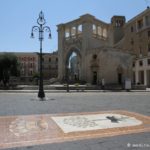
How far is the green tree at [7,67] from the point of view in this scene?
50.9 meters

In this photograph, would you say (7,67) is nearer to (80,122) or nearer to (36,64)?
(80,122)

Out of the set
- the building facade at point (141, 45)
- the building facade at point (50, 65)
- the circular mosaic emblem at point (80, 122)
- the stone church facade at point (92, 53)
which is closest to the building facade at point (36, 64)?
the building facade at point (50, 65)

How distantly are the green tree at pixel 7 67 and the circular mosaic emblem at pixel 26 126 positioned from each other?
43.1 m

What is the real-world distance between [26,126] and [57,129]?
1.06m

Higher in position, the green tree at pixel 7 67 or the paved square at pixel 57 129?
the green tree at pixel 7 67

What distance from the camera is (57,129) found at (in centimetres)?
774

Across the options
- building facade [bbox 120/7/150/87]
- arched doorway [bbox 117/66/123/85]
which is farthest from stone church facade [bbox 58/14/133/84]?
building facade [bbox 120/7/150/87]

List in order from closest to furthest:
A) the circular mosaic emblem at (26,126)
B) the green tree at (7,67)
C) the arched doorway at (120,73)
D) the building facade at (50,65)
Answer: the circular mosaic emblem at (26,126)
the green tree at (7,67)
the arched doorway at (120,73)
the building facade at (50,65)

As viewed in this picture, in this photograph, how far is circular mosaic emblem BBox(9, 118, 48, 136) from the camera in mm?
7385

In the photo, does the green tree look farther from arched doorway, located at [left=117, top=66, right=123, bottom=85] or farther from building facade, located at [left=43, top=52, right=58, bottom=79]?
building facade, located at [left=43, top=52, right=58, bottom=79]

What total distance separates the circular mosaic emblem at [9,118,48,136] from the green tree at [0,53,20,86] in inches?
1696

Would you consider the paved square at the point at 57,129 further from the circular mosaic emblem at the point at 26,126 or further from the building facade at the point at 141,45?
the building facade at the point at 141,45

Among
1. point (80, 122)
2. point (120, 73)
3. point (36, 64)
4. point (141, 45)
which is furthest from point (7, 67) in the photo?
point (36, 64)

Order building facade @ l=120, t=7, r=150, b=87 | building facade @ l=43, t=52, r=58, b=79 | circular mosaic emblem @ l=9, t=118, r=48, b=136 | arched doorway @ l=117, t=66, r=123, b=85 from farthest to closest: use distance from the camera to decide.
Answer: building facade @ l=43, t=52, r=58, b=79 < arched doorway @ l=117, t=66, r=123, b=85 < building facade @ l=120, t=7, r=150, b=87 < circular mosaic emblem @ l=9, t=118, r=48, b=136
